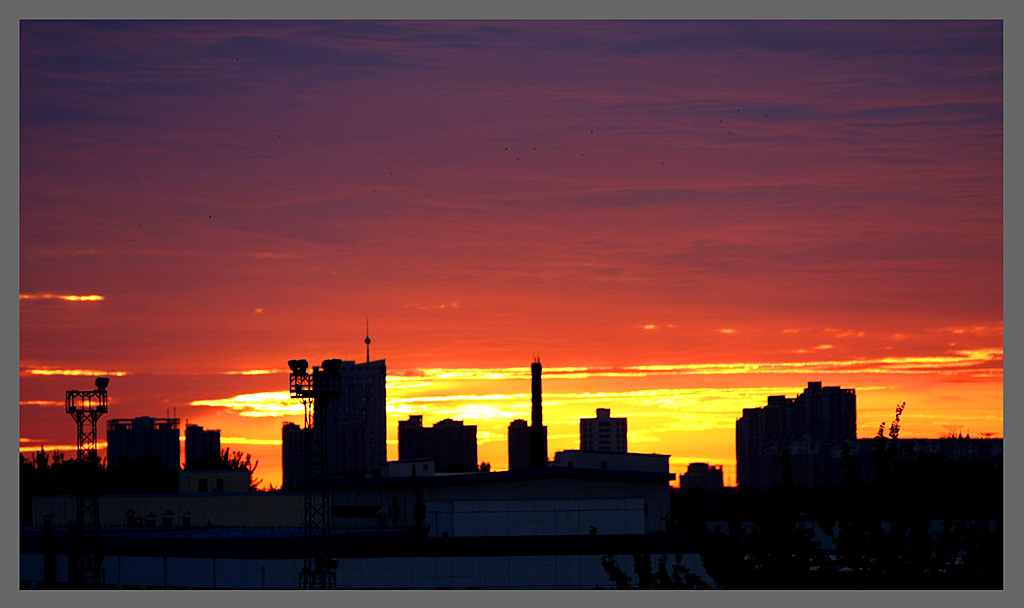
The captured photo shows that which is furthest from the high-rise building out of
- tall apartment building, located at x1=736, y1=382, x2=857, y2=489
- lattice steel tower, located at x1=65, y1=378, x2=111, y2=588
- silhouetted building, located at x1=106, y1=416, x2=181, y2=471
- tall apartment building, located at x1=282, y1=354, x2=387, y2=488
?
lattice steel tower, located at x1=65, y1=378, x2=111, y2=588

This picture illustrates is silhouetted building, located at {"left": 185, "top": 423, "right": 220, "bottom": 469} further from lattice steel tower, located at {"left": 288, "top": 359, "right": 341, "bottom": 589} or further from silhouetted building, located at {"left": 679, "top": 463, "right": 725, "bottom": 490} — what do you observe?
lattice steel tower, located at {"left": 288, "top": 359, "right": 341, "bottom": 589}

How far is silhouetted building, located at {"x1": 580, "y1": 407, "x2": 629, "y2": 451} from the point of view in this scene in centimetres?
12456

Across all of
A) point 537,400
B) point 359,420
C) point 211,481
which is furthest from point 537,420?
point 359,420

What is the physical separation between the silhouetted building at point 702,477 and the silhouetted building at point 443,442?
21.2 m

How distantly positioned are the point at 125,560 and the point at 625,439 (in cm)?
7928

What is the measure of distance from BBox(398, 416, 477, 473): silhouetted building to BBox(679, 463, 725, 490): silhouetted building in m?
21.2

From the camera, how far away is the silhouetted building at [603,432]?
124562 millimetres

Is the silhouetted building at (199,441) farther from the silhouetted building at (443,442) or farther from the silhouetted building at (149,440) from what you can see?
the silhouetted building at (443,442)

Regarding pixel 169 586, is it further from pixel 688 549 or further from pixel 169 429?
pixel 169 429

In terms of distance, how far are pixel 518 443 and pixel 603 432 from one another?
13.4m

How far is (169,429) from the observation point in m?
138

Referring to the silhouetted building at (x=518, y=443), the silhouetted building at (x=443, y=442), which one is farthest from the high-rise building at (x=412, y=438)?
the silhouetted building at (x=518, y=443)

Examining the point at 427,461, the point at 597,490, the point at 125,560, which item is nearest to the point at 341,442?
the point at 427,461

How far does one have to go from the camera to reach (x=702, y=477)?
141m
